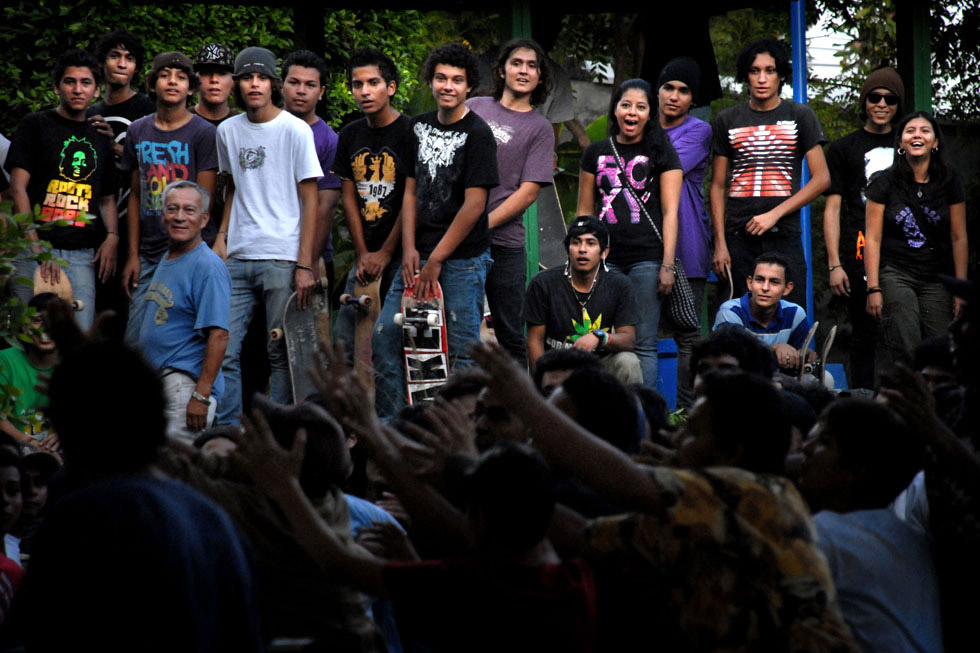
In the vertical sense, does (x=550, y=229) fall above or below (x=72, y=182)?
below

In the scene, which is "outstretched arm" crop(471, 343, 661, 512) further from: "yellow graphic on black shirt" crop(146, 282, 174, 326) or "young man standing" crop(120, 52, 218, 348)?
"young man standing" crop(120, 52, 218, 348)

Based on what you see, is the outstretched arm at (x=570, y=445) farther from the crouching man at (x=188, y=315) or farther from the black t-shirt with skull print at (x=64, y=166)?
the black t-shirt with skull print at (x=64, y=166)

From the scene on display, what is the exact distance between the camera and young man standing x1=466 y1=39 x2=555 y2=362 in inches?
310

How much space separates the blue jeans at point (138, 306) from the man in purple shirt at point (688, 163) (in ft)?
11.0

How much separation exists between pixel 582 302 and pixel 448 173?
114 cm

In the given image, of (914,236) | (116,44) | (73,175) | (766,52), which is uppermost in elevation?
(116,44)

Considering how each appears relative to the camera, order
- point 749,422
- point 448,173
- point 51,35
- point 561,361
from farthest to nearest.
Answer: point 51,35, point 448,173, point 561,361, point 749,422

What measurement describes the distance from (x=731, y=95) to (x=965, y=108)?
3481 millimetres

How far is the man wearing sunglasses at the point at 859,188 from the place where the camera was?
9.09m

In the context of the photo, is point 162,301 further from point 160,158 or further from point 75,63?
point 75,63

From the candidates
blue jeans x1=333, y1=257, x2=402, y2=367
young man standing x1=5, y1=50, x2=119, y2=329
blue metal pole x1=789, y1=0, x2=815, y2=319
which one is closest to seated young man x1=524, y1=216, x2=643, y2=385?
blue jeans x1=333, y1=257, x2=402, y2=367

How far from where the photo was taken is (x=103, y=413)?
8.79 feet

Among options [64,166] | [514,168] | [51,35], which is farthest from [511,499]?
[51,35]

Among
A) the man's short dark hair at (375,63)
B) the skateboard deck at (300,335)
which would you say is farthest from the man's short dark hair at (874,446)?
the man's short dark hair at (375,63)
